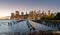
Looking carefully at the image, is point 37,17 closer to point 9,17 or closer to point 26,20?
point 26,20

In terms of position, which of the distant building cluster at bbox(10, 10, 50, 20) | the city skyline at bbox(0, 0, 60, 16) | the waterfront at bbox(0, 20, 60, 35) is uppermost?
the city skyline at bbox(0, 0, 60, 16)

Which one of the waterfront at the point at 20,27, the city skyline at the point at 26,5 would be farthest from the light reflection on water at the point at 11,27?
the city skyline at the point at 26,5

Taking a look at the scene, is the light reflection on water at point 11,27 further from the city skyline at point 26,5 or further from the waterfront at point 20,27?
the city skyline at point 26,5

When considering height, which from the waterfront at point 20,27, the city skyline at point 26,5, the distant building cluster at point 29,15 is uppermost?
the city skyline at point 26,5

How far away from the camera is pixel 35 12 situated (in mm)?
2064

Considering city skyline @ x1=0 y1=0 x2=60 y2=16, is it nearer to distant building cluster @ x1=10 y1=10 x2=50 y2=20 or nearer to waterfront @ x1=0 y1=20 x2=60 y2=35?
distant building cluster @ x1=10 y1=10 x2=50 y2=20

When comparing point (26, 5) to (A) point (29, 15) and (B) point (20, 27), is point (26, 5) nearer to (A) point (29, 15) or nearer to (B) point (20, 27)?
(A) point (29, 15)

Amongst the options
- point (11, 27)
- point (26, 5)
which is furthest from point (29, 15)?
point (11, 27)

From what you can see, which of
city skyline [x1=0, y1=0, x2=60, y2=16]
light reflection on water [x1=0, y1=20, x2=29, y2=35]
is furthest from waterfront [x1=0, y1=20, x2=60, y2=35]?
city skyline [x1=0, y1=0, x2=60, y2=16]

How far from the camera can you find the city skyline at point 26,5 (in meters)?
2.01

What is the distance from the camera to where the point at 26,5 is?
2061 millimetres

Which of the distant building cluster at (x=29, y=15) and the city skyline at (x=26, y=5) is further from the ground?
the city skyline at (x=26, y=5)

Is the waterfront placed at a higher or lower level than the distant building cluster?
lower

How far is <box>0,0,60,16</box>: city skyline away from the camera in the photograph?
2008mm
